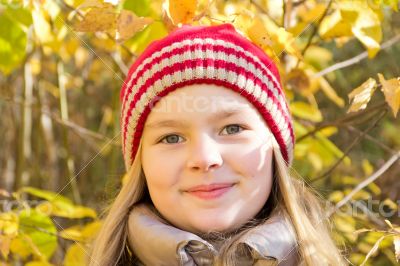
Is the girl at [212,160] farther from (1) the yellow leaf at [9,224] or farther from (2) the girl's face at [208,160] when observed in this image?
(1) the yellow leaf at [9,224]

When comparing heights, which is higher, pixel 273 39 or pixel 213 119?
pixel 273 39

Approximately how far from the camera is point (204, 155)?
140cm

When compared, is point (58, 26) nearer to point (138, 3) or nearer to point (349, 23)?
point (138, 3)

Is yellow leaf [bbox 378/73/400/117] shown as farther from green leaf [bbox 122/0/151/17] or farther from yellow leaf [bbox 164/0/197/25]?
green leaf [bbox 122/0/151/17]

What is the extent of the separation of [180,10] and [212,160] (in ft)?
1.20

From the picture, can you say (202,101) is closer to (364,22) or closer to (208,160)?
(208,160)

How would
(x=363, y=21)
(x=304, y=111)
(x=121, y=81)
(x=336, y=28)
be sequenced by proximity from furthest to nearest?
1. (x=121, y=81)
2. (x=304, y=111)
3. (x=336, y=28)
4. (x=363, y=21)

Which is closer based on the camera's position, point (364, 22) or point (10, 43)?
point (364, 22)

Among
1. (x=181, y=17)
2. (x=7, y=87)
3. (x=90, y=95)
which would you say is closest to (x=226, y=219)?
(x=181, y=17)

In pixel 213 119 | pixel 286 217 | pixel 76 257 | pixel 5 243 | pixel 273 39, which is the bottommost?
pixel 76 257

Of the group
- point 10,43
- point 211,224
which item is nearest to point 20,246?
point 10,43

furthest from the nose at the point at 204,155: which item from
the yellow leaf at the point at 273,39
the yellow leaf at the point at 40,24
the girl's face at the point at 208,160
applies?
the yellow leaf at the point at 40,24

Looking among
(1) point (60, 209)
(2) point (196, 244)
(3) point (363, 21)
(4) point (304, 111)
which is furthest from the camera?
(4) point (304, 111)

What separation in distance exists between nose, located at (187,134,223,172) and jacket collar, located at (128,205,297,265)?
133 millimetres
